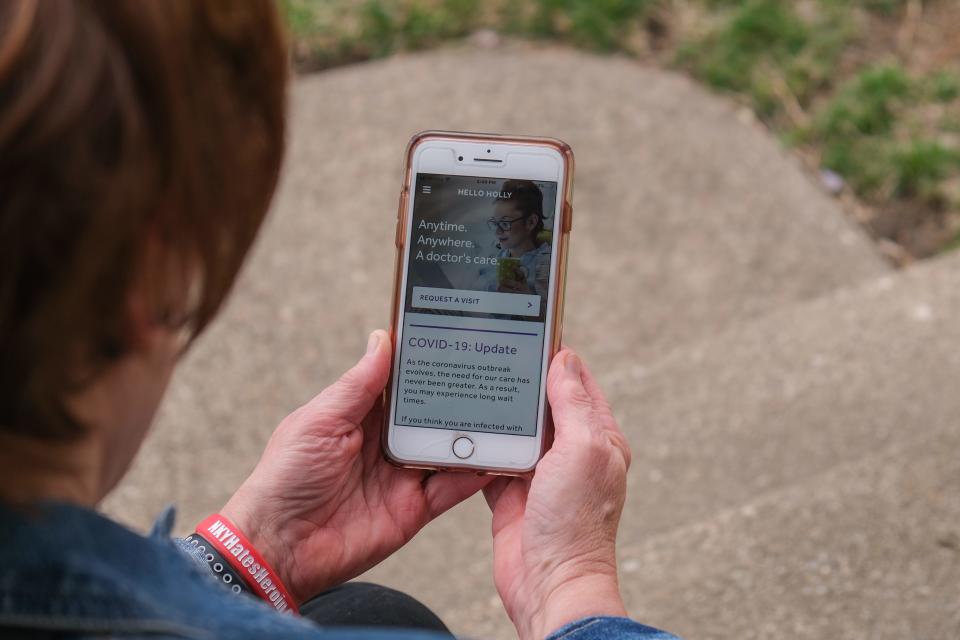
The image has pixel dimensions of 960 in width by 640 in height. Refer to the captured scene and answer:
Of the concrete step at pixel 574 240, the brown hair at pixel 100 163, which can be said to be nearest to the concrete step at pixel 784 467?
the concrete step at pixel 574 240

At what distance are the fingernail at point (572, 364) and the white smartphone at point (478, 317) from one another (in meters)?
0.05

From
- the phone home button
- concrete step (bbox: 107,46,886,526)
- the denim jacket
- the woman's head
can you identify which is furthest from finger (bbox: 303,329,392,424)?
concrete step (bbox: 107,46,886,526)

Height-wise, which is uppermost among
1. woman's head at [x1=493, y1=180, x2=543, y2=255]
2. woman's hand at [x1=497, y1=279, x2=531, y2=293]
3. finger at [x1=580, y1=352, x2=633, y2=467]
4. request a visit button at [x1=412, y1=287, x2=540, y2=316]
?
woman's head at [x1=493, y1=180, x2=543, y2=255]

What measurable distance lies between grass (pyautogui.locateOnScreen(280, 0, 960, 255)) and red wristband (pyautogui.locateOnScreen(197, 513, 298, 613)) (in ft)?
8.62

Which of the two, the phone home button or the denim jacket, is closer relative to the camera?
the denim jacket

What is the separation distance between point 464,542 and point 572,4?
2.37m

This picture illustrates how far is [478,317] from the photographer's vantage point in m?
1.85

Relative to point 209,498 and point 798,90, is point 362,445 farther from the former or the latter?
point 798,90

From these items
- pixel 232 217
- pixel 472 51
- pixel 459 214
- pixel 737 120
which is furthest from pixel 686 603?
pixel 472 51

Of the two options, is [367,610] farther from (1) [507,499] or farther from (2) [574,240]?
(2) [574,240]

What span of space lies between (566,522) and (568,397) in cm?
21

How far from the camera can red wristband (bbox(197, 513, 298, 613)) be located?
168 cm

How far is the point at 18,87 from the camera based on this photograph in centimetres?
82

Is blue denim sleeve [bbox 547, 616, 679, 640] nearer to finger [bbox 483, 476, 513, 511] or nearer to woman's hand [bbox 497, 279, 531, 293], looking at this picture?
finger [bbox 483, 476, 513, 511]
